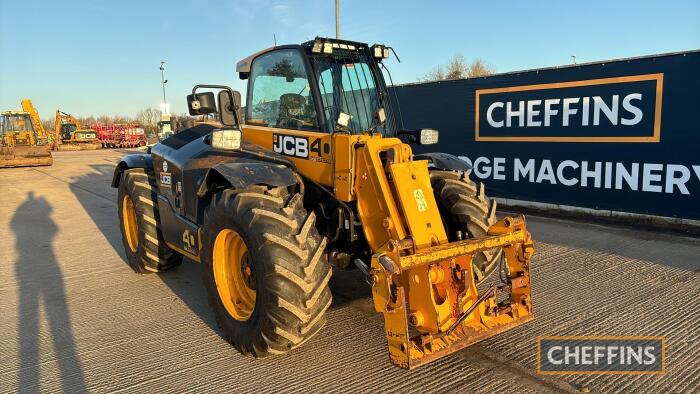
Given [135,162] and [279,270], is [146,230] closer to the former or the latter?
[135,162]

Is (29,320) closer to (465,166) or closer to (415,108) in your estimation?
(465,166)

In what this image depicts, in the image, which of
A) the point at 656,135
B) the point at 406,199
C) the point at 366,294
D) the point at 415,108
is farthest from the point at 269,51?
the point at 415,108

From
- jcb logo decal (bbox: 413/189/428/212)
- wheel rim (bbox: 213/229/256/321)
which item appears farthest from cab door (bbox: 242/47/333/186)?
wheel rim (bbox: 213/229/256/321)

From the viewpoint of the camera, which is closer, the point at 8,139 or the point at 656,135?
the point at 656,135

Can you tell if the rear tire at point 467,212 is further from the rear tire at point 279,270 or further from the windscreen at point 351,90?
the rear tire at point 279,270

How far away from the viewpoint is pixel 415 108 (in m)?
11.6

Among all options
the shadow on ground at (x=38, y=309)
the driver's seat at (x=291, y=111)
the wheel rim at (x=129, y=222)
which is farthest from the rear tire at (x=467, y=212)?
the wheel rim at (x=129, y=222)

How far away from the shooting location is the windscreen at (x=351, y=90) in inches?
167

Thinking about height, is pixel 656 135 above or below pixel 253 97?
below

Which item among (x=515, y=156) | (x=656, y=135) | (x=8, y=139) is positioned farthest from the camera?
(x=8, y=139)

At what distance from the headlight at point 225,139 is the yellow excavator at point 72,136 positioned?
4154cm

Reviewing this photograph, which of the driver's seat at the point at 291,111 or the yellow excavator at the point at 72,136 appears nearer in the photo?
the driver's seat at the point at 291,111

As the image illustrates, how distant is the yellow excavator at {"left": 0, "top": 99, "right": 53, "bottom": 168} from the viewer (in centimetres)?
2277

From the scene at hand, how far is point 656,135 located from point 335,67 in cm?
601
